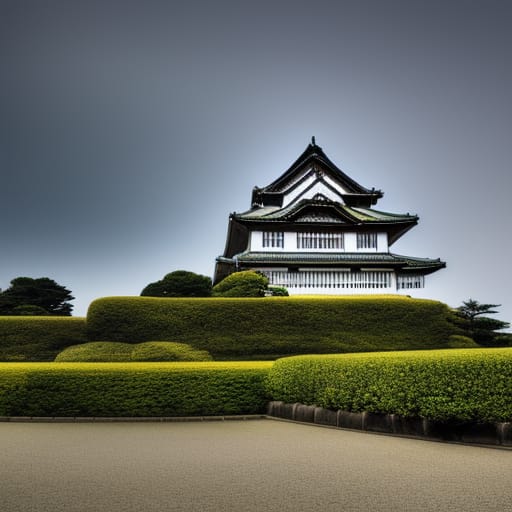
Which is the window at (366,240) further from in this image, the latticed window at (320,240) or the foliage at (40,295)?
the foliage at (40,295)

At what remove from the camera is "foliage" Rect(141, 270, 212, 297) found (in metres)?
27.1

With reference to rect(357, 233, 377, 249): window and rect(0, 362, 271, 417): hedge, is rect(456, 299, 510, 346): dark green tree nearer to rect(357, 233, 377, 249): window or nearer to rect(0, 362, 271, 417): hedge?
rect(357, 233, 377, 249): window

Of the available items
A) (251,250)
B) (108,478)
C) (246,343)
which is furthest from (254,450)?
(251,250)

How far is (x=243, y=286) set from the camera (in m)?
25.2

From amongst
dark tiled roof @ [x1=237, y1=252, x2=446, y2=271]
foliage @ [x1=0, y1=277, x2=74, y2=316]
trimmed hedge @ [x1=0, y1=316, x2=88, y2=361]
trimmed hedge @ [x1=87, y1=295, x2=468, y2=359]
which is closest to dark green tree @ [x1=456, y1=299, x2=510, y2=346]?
trimmed hedge @ [x1=87, y1=295, x2=468, y2=359]

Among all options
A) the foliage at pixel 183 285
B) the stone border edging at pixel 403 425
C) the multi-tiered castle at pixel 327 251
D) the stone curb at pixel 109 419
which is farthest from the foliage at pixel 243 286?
the stone border edging at pixel 403 425

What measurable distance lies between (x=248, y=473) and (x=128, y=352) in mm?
14565

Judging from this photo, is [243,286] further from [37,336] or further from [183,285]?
[37,336]

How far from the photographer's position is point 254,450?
872cm

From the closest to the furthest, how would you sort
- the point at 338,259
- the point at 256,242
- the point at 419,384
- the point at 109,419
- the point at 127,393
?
the point at 419,384 < the point at 109,419 < the point at 127,393 < the point at 338,259 < the point at 256,242

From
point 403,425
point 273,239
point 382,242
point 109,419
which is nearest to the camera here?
point 403,425

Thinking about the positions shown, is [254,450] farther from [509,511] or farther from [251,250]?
[251,250]

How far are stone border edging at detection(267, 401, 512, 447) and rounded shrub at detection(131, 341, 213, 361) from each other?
751 centimetres

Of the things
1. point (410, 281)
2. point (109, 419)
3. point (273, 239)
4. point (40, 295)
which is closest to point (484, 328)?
point (410, 281)
